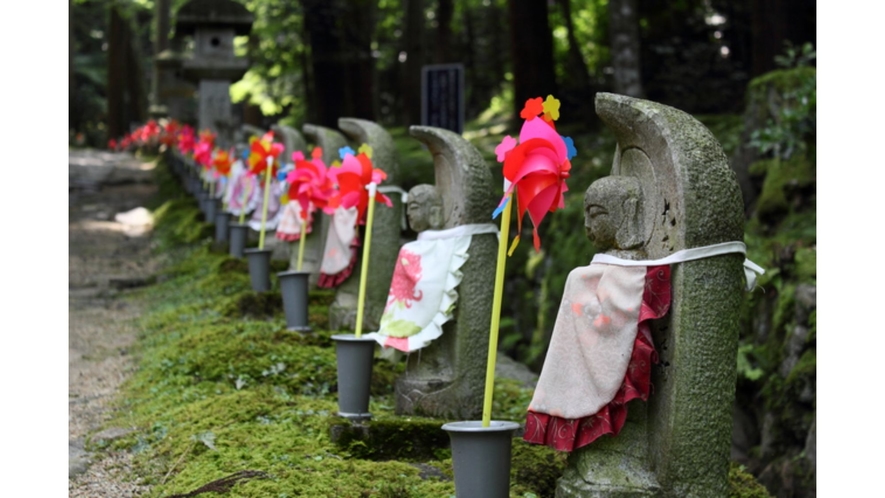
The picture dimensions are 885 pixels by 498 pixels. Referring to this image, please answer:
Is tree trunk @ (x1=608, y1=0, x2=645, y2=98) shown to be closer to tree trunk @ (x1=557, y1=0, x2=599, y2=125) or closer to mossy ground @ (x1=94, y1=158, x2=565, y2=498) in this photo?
tree trunk @ (x1=557, y1=0, x2=599, y2=125)

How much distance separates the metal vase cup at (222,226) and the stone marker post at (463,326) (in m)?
5.79

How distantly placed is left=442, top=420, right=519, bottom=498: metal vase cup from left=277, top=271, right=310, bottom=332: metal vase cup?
133 inches

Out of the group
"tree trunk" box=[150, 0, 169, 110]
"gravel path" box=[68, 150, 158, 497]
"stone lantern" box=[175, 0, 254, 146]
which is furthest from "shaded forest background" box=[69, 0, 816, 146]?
"gravel path" box=[68, 150, 158, 497]

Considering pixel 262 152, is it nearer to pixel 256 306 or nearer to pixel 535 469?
pixel 256 306

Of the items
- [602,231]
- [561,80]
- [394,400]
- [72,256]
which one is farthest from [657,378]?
[561,80]

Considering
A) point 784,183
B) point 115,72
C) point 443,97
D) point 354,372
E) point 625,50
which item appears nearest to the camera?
point 354,372

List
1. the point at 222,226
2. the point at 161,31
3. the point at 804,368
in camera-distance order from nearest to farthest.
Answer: the point at 804,368
the point at 222,226
the point at 161,31

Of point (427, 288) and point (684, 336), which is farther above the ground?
point (684, 336)

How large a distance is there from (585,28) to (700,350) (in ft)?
50.3

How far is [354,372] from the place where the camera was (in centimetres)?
525

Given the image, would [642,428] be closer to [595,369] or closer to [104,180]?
[595,369]

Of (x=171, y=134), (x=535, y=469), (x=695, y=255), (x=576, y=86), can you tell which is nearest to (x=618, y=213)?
(x=695, y=255)

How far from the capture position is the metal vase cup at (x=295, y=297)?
7.03 meters

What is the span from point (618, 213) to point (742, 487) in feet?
4.97
